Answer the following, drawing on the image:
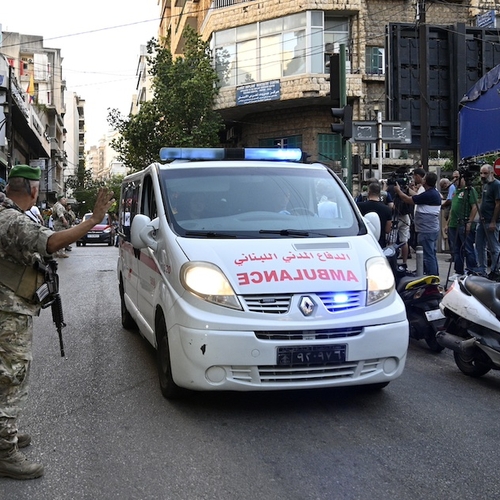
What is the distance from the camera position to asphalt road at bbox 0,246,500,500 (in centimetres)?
Result: 349

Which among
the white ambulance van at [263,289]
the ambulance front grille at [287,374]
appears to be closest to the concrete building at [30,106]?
the white ambulance van at [263,289]

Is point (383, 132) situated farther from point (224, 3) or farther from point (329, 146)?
point (224, 3)

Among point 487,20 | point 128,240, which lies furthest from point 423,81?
point 128,240

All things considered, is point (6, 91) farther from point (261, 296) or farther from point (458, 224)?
point (261, 296)

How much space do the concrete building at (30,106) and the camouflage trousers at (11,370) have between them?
106 ft

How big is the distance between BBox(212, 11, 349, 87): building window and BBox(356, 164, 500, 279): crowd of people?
1662 centimetres

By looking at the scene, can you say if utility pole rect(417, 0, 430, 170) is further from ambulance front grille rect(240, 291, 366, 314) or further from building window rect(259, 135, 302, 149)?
ambulance front grille rect(240, 291, 366, 314)

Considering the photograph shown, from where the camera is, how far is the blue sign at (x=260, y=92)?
28562mm

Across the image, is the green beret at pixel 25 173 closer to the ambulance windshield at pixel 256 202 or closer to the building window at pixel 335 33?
the ambulance windshield at pixel 256 202

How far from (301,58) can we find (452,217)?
60.0 ft

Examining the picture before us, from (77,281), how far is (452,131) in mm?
12903

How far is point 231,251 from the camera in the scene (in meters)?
4.88

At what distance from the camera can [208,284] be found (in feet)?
15.2

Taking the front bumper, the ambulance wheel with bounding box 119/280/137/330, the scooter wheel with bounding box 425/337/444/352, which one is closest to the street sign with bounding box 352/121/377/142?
the ambulance wheel with bounding box 119/280/137/330
